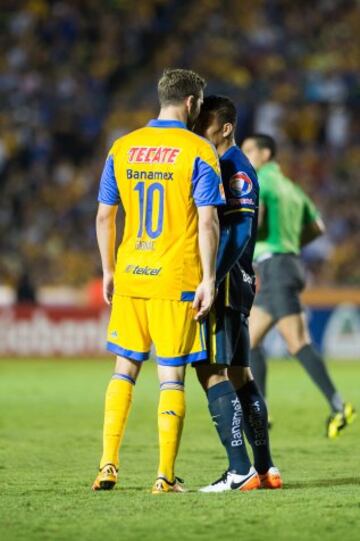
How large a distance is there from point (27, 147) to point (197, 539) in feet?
60.9

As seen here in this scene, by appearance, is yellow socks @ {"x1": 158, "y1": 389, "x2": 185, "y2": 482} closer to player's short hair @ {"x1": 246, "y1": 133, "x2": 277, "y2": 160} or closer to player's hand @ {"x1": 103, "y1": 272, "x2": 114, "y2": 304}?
player's hand @ {"x1": 103, "y1": 272, "x2": 114, "y2": 304}

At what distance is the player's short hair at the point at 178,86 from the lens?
6.32 meters

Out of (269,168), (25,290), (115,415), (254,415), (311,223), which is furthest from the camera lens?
(25,290)

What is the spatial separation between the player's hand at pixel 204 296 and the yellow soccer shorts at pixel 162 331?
0.26ft

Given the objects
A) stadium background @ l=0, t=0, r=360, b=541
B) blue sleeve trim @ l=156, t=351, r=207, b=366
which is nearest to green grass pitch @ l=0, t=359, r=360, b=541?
stadium background @ l=0, t=0, r=360, b=541

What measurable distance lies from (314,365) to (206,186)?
4465 millimetres

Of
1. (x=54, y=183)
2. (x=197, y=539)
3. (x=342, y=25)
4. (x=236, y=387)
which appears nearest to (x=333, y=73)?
(x=342, y=25)

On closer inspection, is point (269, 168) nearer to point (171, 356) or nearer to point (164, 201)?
point (164, 201)

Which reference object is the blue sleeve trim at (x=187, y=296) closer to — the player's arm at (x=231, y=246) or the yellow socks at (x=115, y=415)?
the player's arm at (x=231, y=246)

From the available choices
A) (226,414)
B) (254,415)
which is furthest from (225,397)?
(254,415)

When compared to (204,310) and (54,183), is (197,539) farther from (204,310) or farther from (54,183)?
(54,183)

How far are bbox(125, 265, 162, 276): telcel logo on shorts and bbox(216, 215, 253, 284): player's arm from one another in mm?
319

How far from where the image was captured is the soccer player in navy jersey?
6.45m

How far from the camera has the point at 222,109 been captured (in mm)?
6590
